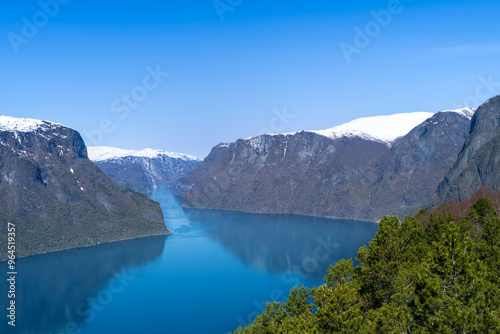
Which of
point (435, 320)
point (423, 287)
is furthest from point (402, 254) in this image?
point (435, 320)

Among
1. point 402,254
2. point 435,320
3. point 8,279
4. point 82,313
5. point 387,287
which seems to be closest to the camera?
point 435,320

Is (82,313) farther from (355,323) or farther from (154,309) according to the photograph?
(355,323)

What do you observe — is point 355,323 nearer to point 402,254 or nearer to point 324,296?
point 324,296

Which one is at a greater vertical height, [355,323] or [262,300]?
[355,323]

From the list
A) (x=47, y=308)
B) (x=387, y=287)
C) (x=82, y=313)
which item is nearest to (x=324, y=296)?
(x=387, y=287)

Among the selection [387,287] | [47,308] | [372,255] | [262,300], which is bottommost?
[262,300]

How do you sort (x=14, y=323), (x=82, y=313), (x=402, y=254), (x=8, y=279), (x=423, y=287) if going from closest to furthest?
1. (x=423, y=287)
2. (x=402, y=254)
3. (x=14, y=323)
4. (x=82, y=313)
5. (x=8, y=279)

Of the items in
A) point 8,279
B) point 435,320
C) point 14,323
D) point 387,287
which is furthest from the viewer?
point 8,279

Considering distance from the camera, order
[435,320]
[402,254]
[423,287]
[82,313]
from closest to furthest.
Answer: [435,320] < [423,287] < [402,254] < [82,313]

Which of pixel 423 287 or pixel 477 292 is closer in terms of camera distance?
pixel 477 292
